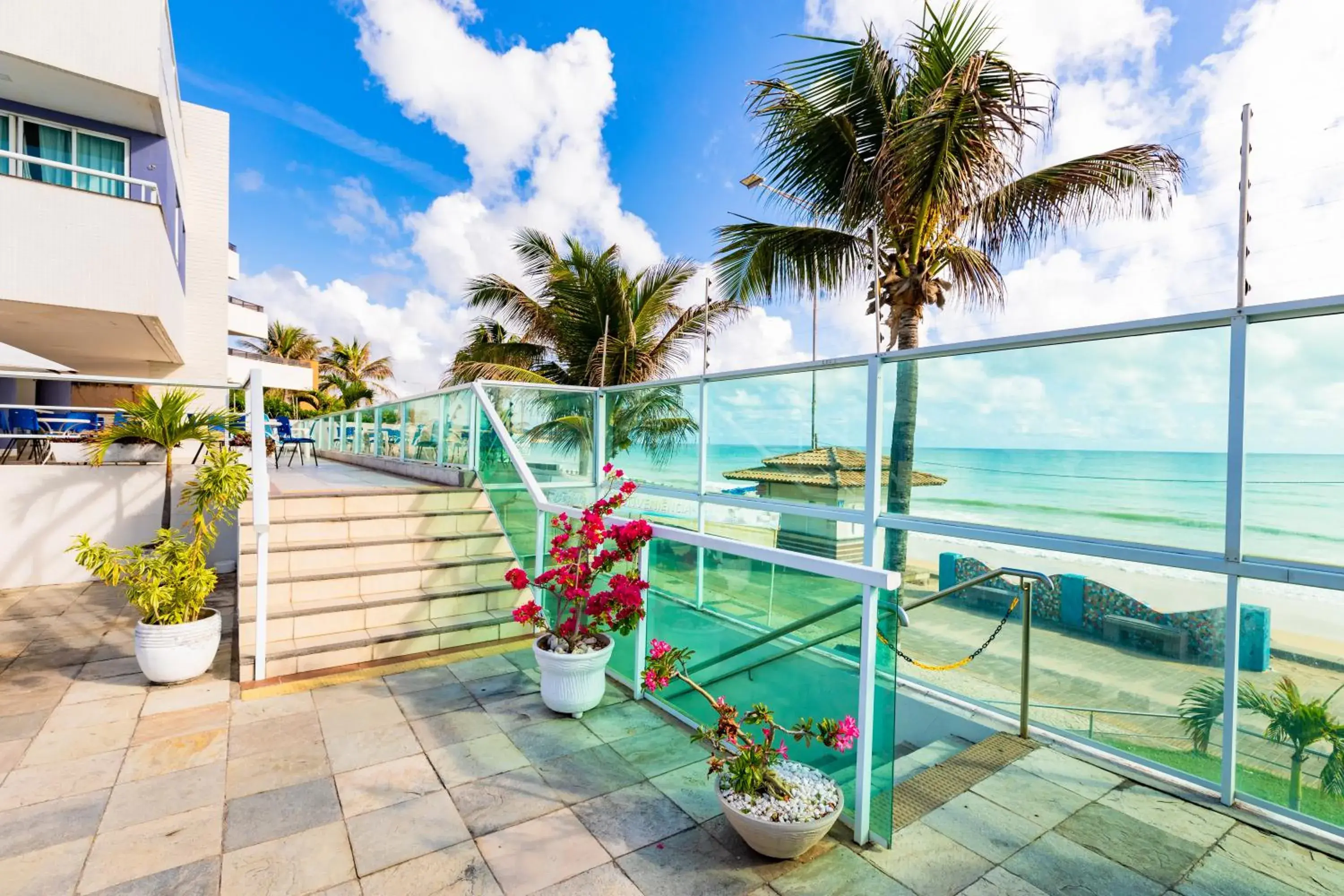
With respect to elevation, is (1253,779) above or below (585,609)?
below

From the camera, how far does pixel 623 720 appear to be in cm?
348

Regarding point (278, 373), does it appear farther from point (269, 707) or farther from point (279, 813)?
point (279, 813)

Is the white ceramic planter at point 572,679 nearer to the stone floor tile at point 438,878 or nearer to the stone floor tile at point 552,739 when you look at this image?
the stone floor tile at point 552,739

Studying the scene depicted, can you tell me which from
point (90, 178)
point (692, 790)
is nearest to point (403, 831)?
point (692, 790)

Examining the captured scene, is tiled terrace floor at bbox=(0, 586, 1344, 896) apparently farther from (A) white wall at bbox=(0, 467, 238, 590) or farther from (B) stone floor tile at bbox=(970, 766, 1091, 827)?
(A) white wall at bbox=(0, 467, 238, 590)

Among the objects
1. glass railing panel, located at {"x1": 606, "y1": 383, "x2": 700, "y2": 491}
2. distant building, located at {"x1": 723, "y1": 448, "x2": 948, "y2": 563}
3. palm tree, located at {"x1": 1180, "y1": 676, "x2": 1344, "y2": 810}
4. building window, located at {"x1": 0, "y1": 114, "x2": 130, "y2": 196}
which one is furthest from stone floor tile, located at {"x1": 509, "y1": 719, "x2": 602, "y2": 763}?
building window, located at {"x1": 0, "y1": 114, "x2": 130, "y2": 196}

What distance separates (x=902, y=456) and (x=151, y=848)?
4.31 m

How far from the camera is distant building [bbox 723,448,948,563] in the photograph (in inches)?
167

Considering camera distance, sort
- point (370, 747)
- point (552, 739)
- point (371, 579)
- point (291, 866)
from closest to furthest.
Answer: point (291, 866) → point (370, 747) → point (552, 739) → point (371, 579)

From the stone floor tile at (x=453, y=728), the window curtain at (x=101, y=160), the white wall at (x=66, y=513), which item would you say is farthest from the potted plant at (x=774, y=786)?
the window curtain at (x=101, y=160)

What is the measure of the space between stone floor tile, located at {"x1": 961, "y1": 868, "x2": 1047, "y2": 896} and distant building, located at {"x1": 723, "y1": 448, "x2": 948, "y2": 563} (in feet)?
7.21

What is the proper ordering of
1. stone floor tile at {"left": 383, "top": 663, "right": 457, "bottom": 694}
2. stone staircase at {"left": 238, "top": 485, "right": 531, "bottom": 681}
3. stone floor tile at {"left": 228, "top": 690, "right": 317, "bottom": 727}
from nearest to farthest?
1. stone floor tile at {"left": 228, "top": 690, "right": 317, "bottom": 727}
2. stone floor tile at {"left": 383, "top": 663, "right": 457, "bottom": 694}
3. stone staircase at {"left": 238, "top": 485, "right": 531, "bottom": 681}

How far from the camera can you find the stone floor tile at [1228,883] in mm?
2180

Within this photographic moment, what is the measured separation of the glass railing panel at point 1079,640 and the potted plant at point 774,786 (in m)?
1.80
